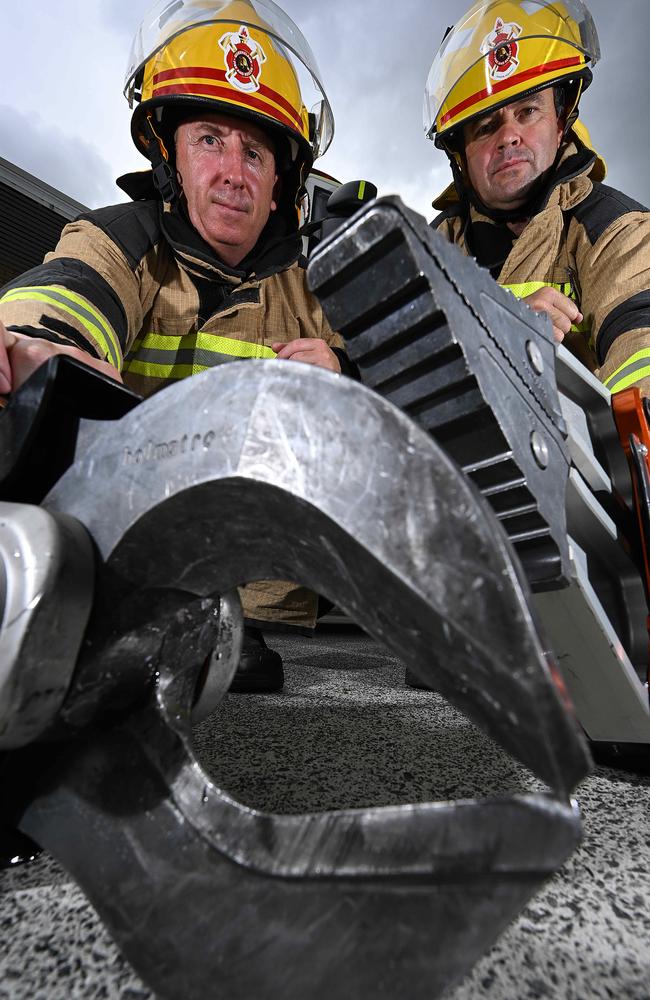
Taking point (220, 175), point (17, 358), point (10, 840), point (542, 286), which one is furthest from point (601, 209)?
point (10, 840)

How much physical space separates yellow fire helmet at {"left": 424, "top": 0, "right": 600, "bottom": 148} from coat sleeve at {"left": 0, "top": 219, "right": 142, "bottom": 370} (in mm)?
1202

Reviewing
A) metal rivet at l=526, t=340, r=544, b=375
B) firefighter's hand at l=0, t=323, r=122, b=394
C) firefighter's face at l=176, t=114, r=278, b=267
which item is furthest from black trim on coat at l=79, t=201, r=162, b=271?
metal rivet at l=526, t=340, r=544, b=375

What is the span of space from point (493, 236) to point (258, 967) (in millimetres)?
2056

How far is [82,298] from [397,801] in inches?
48.7

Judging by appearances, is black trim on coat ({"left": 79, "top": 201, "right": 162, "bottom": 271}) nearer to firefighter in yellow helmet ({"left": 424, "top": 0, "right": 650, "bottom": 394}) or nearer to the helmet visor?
the helmet visor

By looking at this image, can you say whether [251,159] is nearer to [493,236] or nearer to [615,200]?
[493,236]

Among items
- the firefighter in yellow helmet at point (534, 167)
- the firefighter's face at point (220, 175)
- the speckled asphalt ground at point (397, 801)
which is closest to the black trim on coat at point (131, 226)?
the firefighter's face at point (220, 175)

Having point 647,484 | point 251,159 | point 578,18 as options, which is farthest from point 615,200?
point 647,484

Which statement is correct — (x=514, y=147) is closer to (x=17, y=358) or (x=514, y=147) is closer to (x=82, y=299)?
(x=82, y=299)

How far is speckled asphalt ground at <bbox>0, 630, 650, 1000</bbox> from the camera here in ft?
1.26

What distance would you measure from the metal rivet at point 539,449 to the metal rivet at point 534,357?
8cm

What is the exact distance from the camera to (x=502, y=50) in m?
1.89

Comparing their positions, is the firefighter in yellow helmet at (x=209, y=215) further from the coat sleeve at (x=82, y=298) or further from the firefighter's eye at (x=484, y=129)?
the firefighter's eye at (x=484, y=129)

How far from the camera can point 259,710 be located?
114 centimetres
